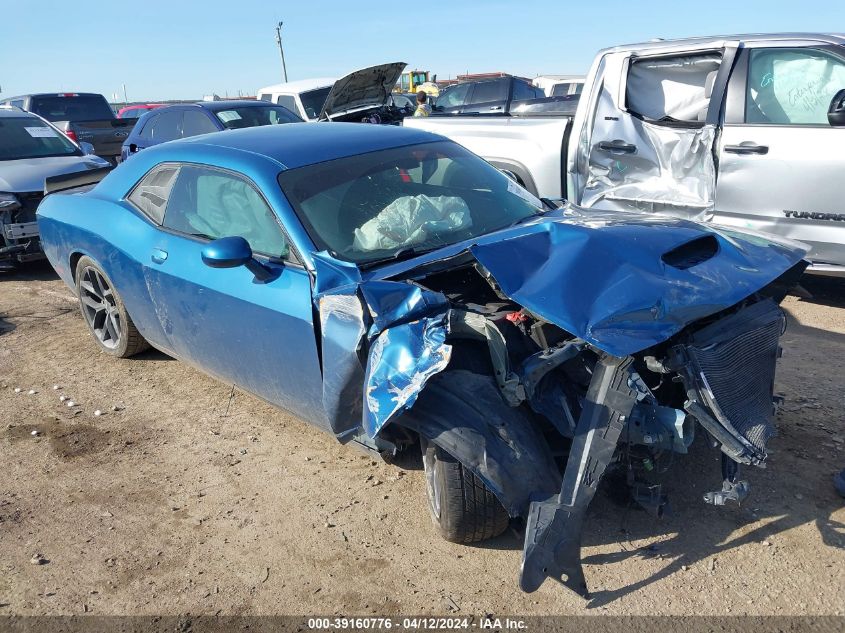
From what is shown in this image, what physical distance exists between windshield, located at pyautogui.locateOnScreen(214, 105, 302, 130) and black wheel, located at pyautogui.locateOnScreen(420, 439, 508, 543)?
26.3 feet

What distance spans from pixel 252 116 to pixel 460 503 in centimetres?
862

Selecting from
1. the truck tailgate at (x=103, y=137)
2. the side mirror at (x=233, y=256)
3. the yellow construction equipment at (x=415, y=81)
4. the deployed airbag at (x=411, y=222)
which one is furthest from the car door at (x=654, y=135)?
the yellow construction equipment at (x=415, y=81)

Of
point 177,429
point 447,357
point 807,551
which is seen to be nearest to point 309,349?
point 447,357

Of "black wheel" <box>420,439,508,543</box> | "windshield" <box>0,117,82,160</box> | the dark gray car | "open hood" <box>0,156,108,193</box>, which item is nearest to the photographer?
"black wheel" <box>420,439,508,543</box>

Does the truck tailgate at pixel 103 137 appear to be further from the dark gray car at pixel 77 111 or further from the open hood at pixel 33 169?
the open hood at pixel 33 169

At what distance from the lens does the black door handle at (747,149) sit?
525 cm

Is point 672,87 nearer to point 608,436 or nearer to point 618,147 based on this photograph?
point 618,147

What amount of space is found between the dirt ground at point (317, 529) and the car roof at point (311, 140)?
1.53 m

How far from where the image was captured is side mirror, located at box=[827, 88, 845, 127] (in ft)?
16.2

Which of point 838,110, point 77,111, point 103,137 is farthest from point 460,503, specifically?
point 77,111

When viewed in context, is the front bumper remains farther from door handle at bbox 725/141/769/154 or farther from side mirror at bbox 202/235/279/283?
door handle at bbox 725/141/769/154

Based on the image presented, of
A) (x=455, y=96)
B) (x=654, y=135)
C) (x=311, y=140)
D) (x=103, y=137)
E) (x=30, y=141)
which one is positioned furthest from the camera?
(x=455, y=96)

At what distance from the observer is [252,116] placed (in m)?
10.3

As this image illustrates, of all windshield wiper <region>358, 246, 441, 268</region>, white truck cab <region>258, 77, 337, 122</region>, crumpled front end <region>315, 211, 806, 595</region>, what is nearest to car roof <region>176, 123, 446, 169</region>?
windshield wiper <region>358, 246, 441, 268</region>
